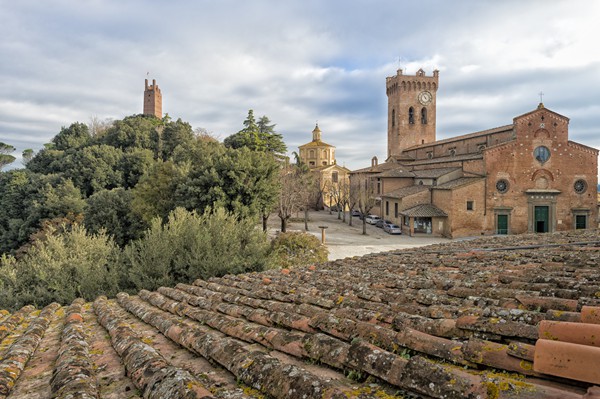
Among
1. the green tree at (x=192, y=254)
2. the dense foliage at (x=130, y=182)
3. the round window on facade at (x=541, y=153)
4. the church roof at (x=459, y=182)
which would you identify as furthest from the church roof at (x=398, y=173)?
the green tree at (x=192, y=254)

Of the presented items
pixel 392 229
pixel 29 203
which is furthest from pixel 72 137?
pixel 392 229

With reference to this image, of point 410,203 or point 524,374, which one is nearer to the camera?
point 524,374

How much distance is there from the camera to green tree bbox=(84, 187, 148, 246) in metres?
29.3

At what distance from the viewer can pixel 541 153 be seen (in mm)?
34219

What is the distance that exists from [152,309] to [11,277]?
38.8ft

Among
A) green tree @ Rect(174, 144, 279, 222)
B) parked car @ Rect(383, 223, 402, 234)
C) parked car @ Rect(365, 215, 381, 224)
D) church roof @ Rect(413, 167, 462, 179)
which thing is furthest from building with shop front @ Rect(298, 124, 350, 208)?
green tree @ Rect(174, 144, 279, 222)

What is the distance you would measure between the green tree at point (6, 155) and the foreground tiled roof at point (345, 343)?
7556 centimetres

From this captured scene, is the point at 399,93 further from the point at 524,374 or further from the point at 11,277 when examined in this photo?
the point at 524,374

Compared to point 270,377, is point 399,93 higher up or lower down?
higher up

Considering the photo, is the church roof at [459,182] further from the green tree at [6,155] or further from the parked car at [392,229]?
the green tree at [6,155]

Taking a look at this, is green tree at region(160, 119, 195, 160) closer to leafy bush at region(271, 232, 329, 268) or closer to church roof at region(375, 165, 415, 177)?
church roof at region(375, 165, 415, 177)

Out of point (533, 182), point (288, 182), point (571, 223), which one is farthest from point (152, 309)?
point (571, 223)

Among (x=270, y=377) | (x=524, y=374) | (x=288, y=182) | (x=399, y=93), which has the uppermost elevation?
(x=399, y=93)

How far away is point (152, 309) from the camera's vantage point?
604 cm
